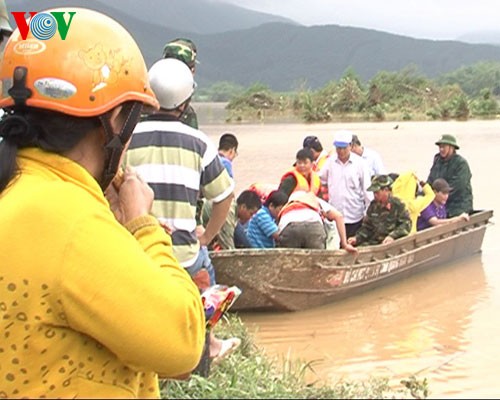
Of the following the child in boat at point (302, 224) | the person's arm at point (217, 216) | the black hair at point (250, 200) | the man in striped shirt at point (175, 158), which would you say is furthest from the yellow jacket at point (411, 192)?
the man in striped shirt at point (175, 158)

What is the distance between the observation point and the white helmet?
427cm

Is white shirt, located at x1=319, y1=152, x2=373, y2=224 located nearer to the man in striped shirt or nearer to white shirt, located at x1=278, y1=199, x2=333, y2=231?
white shirt, located at x1=278, y1=199, x2=333, y2=231

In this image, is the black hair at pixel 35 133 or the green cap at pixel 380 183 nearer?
the black hair at pixel 35 133

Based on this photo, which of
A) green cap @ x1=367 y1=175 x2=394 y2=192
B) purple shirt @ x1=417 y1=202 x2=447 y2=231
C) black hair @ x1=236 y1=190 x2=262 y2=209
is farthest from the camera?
purple shirt @ x1=417 y1=202 x2=447 y2=231

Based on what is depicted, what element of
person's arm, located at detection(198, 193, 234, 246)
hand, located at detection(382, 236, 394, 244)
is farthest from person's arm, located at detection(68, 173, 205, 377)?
hand, located at detection(382, 236, 394, 244)

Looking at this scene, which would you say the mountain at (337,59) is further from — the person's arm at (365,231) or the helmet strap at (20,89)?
the helmet strap at (20,89)

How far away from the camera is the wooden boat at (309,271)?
25.0 feet

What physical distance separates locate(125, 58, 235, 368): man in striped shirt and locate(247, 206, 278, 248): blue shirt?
155 inches

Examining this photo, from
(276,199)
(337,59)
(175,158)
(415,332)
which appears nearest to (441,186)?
(276,199)

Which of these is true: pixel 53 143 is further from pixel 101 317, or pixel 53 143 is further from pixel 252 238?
pixel 252 238

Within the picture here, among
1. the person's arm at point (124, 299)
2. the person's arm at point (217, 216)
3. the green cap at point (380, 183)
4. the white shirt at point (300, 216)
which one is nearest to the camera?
the person's arm at point (124, 299)

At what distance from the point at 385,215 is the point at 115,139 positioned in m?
7.74

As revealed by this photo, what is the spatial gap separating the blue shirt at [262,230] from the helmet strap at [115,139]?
640 cm

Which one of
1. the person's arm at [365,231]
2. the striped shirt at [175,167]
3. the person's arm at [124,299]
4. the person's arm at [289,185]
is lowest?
the person's arm at [365,231]
